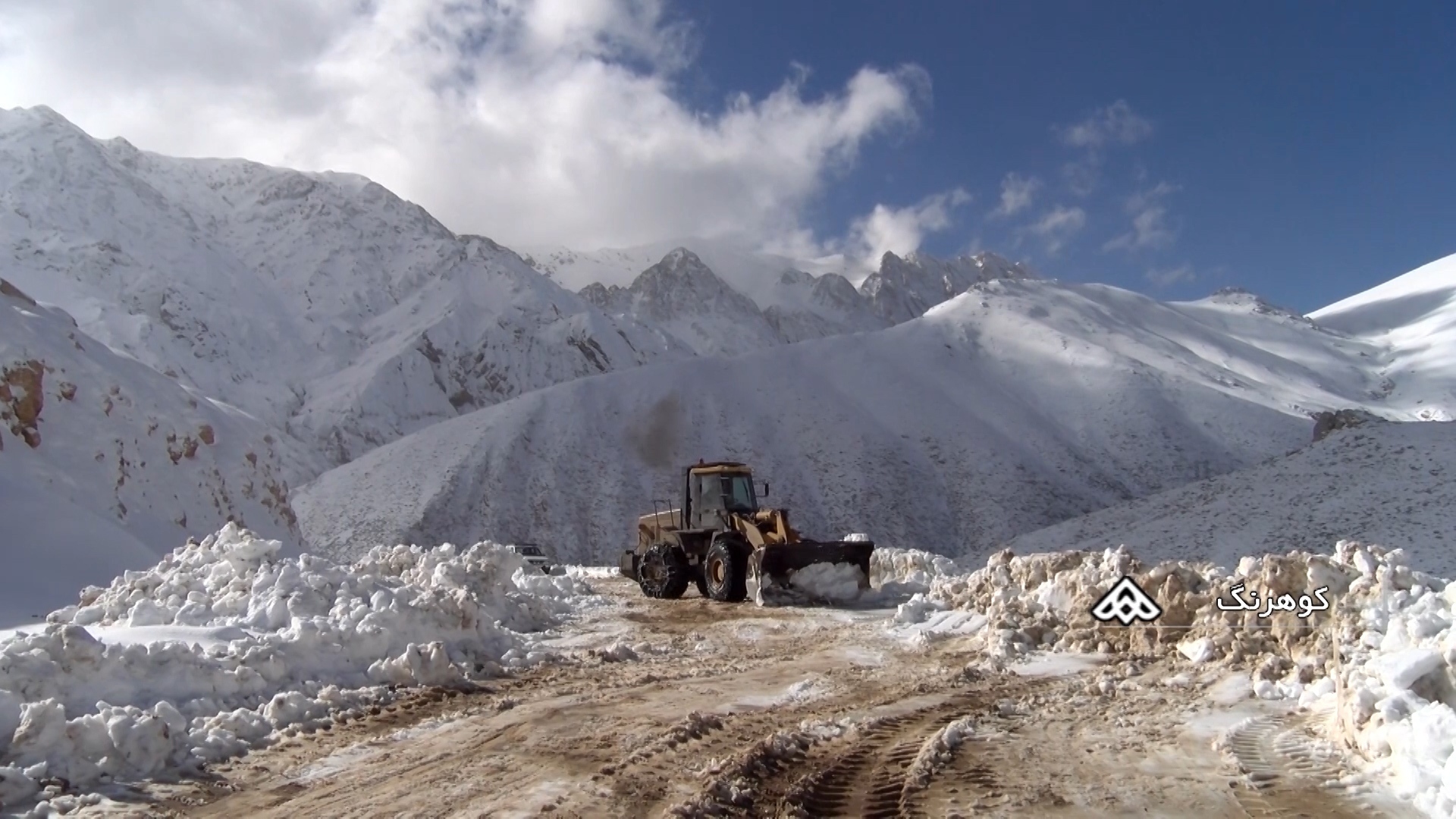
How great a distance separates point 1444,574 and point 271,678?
60.3 ft

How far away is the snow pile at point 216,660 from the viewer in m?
5.19

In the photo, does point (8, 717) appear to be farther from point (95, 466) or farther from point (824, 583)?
point (824, 583)

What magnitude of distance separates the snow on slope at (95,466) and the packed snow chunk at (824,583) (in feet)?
29.2

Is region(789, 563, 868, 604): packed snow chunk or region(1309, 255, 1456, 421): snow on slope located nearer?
region(789, 563, 868, 604): packed snow chunk

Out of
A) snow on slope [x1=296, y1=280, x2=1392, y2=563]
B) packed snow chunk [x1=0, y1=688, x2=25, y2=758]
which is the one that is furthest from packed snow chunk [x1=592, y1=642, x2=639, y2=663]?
snow on slope [x1=296, y1=280, x2=1392, y2=563]

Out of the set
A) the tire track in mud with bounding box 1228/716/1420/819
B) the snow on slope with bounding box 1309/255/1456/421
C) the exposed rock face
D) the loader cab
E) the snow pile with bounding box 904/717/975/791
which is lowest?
the tire track in mud with bounding box 1228/716/1420/819

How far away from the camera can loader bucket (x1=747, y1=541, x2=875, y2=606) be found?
14.4 metres

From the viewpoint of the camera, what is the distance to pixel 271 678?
6922mm

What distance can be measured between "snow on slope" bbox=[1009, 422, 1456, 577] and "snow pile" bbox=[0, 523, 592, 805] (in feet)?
→ 55.1

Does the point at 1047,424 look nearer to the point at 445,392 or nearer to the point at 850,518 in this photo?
the point at 850,518

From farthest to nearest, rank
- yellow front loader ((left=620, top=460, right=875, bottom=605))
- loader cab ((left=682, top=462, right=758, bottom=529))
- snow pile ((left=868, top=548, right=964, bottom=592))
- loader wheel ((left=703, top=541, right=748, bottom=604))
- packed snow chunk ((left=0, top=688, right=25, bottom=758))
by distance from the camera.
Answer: loader cab ((left=682, top=462, right=758, bottom=529)) → snow pile ((left=868, top=548, right=964, bottom=592)) → loader wheel ((left=703, top=541, right=748, bottom=604)) → yellow front loader ((left=620, top=460, right=875, bottom=605)) → packed snow chunk ((left=0, top=688, right=25, bottom=758))

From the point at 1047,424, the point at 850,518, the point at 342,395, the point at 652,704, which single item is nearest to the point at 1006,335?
the point at 1047,424

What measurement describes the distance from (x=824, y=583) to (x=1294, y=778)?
31.8 ft

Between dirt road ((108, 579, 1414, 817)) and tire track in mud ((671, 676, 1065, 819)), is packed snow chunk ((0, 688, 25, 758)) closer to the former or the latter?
dirt road ((108, 579, 1414, 817))
